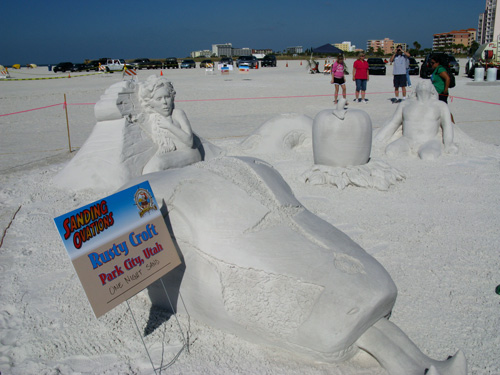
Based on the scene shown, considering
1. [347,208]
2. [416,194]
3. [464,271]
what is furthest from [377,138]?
[464,271]

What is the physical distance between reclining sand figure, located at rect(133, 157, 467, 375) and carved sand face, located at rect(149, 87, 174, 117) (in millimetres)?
3139

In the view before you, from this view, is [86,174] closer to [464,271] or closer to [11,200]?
[11,200]

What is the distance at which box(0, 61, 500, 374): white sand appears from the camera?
2.50 meters

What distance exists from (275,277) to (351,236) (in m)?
1.85

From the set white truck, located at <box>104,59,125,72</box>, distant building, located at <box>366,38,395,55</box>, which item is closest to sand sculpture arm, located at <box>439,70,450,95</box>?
white truck, located at <box>104,59,125,72</box>

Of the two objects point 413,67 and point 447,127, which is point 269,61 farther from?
point 447,127

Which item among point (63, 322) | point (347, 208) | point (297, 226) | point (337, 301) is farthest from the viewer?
point (347, 208)

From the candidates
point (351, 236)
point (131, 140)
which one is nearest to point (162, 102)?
point (131, 140)

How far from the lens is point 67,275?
3535 mm

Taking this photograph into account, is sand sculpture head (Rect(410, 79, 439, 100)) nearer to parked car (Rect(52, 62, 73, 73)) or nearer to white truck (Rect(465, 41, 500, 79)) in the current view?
white truck (Rect(465, 41, 500, 79))

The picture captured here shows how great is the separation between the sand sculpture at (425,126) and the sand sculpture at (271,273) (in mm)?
4349

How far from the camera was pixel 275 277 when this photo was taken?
2428 mm

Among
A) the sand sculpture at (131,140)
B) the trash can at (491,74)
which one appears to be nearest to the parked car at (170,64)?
the trash can at (491,74)

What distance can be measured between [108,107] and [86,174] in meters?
0.98
